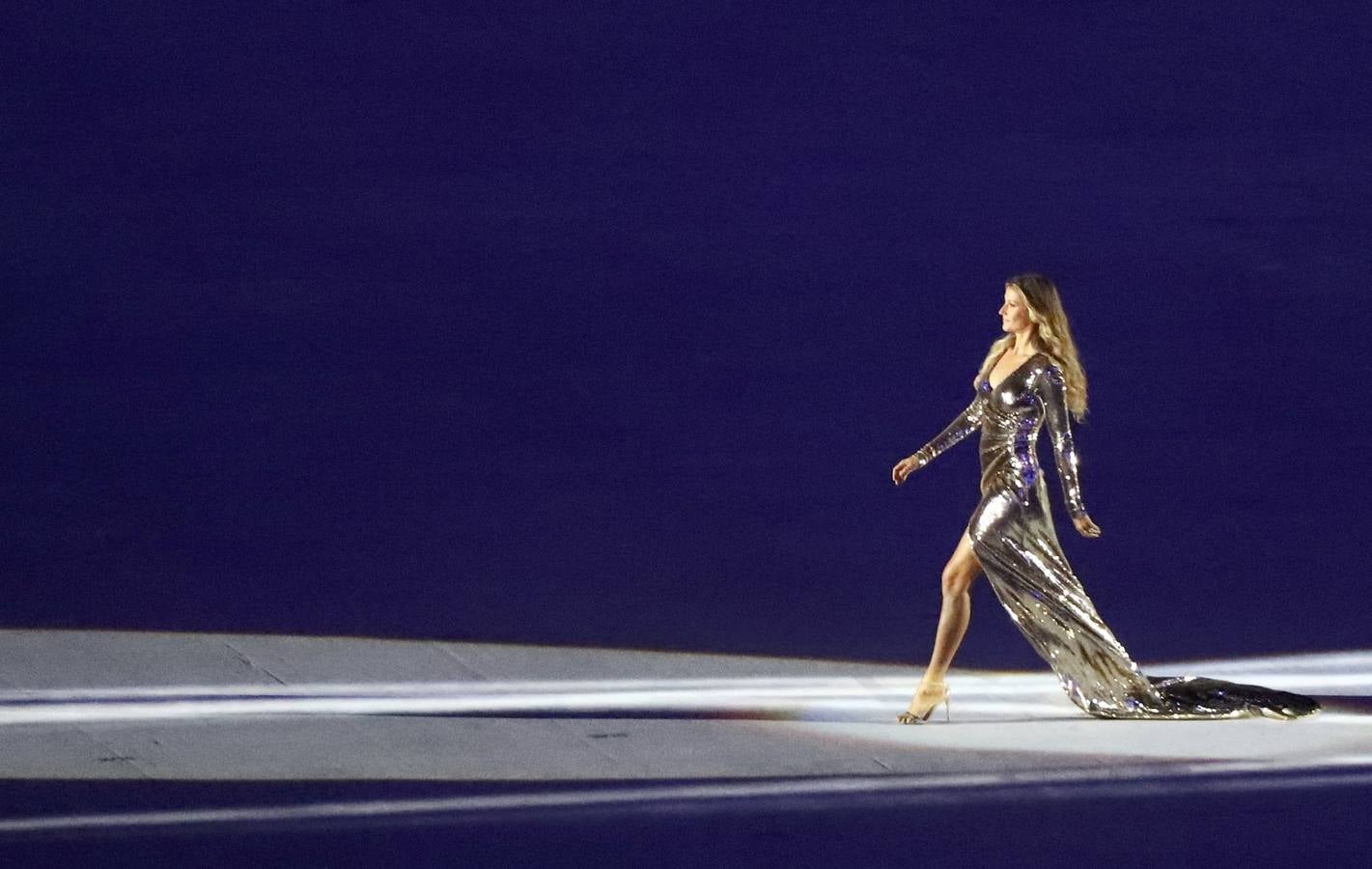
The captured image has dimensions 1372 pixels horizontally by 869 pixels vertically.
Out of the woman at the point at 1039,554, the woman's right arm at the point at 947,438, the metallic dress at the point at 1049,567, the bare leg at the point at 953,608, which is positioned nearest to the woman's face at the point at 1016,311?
the woman at the point at 1039,554

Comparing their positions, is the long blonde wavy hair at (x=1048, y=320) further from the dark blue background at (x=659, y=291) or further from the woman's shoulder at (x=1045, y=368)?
the dark blue background at (x=659, y=291)

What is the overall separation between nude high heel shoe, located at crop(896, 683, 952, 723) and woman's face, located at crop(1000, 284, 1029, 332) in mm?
1084

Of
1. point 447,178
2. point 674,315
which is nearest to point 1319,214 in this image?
point 674,315

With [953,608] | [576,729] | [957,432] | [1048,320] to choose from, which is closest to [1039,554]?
[953,608]

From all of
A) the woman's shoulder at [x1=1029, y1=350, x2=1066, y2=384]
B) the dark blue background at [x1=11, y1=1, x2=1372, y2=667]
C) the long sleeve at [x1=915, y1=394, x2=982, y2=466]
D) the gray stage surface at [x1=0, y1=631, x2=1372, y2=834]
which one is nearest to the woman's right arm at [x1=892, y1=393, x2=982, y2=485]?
the long sleeve at [x1=915, y1=394, x2=982, y2=466]

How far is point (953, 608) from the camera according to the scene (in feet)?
19.2

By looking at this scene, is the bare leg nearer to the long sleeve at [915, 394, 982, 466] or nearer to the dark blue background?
the long sleeve at [915, 394, 982, 466]

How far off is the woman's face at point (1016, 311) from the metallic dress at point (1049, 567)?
11 centimetres

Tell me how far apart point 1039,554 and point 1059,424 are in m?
0.39

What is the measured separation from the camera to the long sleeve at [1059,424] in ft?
19.1

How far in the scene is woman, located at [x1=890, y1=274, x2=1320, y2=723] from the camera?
5.80 meters

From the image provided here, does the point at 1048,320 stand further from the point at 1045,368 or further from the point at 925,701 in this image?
the point at 925,701

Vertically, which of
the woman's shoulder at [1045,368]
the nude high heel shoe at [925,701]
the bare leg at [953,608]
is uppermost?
the woman's shoulder at [1045,368]

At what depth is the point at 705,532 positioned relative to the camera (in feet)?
24.6
